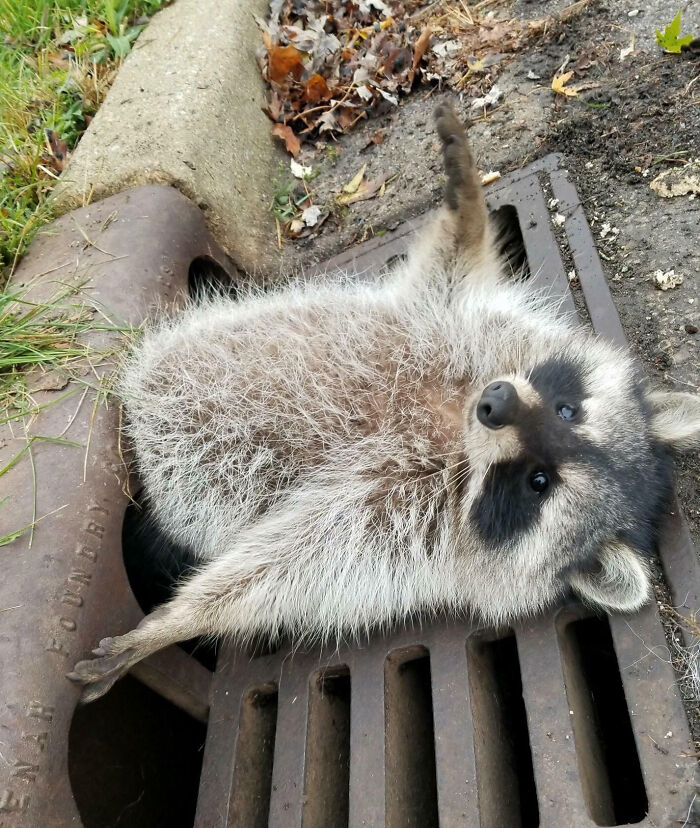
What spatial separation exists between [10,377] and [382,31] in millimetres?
2531

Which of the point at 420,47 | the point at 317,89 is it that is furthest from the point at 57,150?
the point at 420,47

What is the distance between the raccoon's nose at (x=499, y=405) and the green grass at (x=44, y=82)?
191 centimetres

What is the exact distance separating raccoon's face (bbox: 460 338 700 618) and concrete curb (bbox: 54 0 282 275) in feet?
5.07

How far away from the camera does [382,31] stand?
128 inches

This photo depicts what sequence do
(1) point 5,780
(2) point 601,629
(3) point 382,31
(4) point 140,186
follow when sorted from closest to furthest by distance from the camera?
(1) point 5,780 < (2) point 601,629 < (4) point 140,186 < (3) point 382,31

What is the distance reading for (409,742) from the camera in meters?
1.77

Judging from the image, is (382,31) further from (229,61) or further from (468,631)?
(468,631)

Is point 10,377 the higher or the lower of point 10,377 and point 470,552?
the higher

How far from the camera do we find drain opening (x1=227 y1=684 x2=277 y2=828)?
1768 mm

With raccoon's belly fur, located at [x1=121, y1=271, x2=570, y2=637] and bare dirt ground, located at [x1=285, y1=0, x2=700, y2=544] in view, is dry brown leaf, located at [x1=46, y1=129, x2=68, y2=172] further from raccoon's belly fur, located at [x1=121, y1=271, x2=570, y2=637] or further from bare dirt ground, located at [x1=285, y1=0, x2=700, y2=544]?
Answer: raccoon's belly fur, located at [x1=121, y1=271, x2=570, y2=637]

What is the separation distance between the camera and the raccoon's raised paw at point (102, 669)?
1.64 meters

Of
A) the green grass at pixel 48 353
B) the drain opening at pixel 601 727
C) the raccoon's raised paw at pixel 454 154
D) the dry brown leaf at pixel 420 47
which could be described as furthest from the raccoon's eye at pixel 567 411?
the dry brown leaf at pixel 420 47

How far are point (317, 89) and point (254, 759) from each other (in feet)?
9.40

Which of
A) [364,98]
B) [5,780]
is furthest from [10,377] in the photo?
[364,98]
